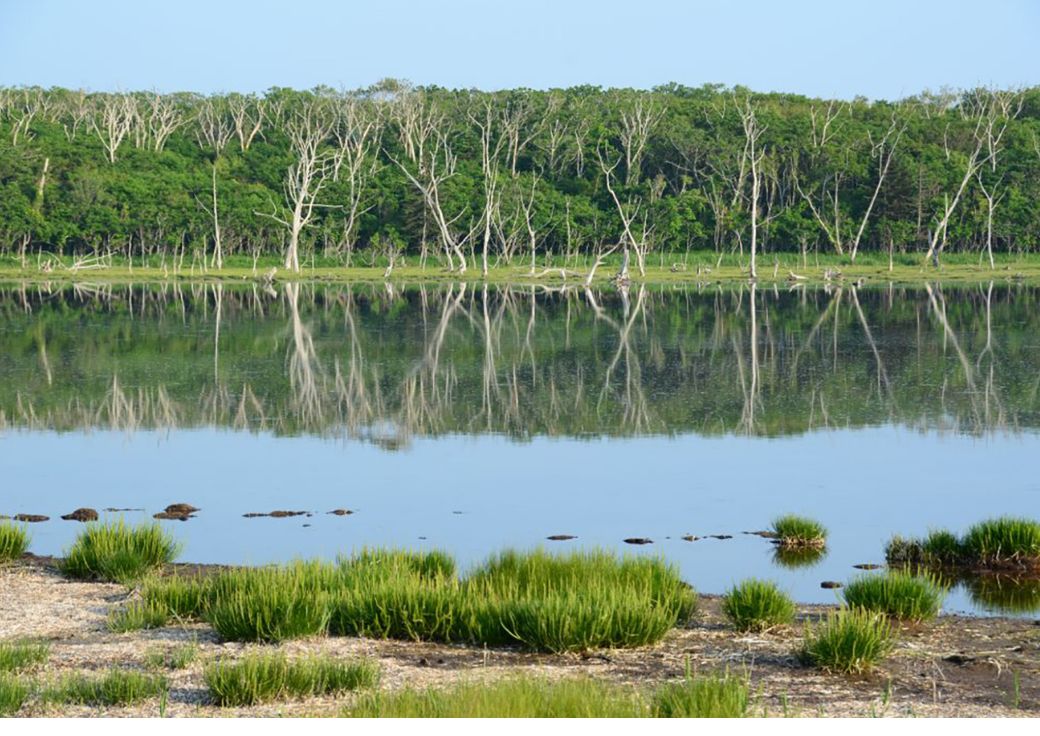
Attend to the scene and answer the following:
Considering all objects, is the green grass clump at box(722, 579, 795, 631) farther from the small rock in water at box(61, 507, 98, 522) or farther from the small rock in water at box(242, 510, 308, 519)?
the small rock in water at box(61, 507, 98, 522)

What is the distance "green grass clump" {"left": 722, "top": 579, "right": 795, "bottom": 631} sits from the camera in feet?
35.8

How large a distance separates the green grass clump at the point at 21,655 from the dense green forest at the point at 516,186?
76106 mm

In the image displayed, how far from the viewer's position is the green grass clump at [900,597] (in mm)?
11258

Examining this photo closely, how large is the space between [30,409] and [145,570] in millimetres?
15582

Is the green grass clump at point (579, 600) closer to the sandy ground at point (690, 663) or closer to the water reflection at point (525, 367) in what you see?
the sandy ground at point (690, 663)

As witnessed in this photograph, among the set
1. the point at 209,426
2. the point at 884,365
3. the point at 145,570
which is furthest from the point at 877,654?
the point at 884,365

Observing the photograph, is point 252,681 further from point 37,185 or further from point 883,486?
point 37,185

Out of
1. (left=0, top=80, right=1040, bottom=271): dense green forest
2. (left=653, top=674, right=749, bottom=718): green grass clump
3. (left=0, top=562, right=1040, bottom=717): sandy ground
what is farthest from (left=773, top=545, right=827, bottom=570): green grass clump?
(left=0, top=80, right=1040, bottom=271): dense green forest

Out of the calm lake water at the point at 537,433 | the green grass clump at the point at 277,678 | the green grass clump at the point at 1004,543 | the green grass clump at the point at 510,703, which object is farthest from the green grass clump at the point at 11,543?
the green grass clump at the point at 1004,543

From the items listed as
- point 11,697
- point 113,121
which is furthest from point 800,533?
point 113,121

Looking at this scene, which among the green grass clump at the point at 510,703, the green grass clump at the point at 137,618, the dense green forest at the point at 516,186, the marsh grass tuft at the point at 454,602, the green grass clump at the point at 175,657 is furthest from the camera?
the dense green forest at the point at 516,186

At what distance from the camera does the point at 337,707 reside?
8.39m

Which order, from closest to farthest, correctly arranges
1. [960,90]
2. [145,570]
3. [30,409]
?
1. [145,570]
2. [30,409]
3. [960,90]

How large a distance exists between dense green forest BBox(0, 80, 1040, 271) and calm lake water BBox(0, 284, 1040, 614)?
154 feet
